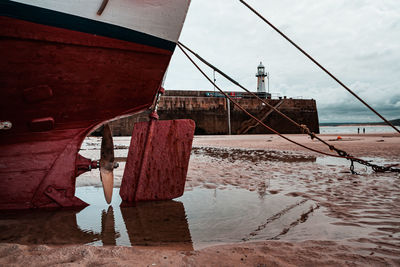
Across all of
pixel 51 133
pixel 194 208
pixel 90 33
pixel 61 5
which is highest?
pixel 61 5

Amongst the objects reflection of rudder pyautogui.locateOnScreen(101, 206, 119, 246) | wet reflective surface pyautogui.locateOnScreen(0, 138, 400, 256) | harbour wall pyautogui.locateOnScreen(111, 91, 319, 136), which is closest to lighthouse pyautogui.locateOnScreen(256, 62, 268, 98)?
harbour wall pyautogui.locateOnScreen(111, 91, 319, 136)

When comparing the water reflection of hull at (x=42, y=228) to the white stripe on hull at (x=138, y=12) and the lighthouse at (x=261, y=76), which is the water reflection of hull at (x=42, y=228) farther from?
the lighthouse at (x=261, y=76)

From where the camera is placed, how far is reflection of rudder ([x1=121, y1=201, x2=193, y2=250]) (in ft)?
6.82

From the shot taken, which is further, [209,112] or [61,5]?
[209,112]

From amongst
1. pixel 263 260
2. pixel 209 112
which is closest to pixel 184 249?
pixel 263 260

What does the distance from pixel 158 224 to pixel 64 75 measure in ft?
5.67

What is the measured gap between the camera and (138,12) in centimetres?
257

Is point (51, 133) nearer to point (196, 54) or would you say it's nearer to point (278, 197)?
point (196, 54)

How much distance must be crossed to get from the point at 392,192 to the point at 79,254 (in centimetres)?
387

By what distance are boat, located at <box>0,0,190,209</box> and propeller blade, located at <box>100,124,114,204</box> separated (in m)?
0.26

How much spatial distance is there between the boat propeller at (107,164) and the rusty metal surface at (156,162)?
0.15 metres

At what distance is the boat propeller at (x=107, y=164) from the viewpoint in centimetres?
318

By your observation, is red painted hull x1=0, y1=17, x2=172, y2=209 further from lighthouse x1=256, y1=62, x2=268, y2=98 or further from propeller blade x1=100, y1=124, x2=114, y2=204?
lighthouse x1=256, y1=62, x2=268, y2=98

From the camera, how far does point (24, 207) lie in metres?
2.70
